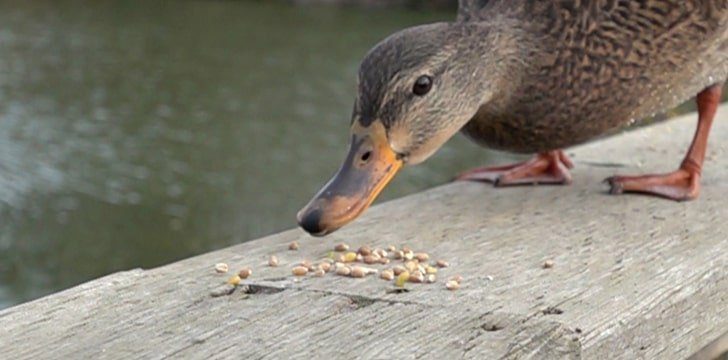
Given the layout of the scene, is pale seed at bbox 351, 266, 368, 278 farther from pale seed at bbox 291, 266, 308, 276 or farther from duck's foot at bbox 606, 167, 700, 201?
duck's foot at bbox 606, 167, 700, 201

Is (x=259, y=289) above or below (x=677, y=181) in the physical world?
above

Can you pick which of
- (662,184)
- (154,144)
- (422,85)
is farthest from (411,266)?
(154,144)

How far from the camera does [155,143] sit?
352 inches

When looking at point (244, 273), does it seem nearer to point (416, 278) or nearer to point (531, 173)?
point (416, 278)

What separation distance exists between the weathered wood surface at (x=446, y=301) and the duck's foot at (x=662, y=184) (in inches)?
7.3

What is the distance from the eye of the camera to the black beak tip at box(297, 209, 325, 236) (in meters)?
1.91

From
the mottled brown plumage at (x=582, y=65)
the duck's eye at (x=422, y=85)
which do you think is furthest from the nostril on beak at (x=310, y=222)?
the mottled brown plumage at (x=582, y=65)

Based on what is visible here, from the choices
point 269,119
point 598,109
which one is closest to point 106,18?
point 269,119

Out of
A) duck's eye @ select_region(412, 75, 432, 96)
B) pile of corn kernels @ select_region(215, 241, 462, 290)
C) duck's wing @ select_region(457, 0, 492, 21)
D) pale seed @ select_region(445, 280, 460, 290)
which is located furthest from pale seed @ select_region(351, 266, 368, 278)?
duck's wing @ select_region(457, 0, 492, 21)

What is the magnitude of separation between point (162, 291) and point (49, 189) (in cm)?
593

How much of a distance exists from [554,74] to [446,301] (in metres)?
0.97

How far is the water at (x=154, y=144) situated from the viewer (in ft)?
21.1

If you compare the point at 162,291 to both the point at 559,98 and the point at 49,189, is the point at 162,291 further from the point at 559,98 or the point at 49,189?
the point at 49,189

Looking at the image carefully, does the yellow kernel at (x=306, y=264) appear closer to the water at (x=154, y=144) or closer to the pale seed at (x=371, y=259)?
the pale seed at (x=371, y=259)
